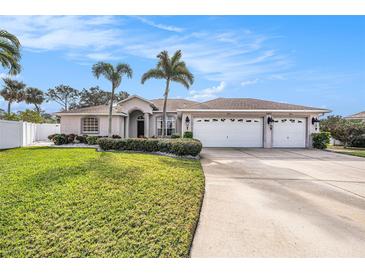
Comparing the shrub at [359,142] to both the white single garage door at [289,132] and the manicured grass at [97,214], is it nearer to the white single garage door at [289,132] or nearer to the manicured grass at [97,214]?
the white single garage door at [289,132]

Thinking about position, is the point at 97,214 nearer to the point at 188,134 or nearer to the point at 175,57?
the point at 188,134

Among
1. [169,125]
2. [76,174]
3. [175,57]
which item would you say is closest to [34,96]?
[169,125]

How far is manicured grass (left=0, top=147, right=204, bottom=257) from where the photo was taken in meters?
3.55

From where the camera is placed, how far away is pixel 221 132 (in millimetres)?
19031

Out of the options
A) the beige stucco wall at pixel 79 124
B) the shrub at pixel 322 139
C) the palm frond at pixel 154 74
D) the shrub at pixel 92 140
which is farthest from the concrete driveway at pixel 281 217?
the beige stucco wall at pixel 79 124

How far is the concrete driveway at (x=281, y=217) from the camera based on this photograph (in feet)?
11.7

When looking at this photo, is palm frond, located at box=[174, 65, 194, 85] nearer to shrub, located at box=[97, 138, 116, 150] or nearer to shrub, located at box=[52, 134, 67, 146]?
shrub, located at box=[97, 138, 116, 150]

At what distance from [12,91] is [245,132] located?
30.8 meters

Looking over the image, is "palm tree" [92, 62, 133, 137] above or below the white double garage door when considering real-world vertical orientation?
above

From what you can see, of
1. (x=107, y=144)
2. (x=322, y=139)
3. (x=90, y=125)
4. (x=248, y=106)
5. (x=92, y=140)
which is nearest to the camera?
(x=107, y=144)

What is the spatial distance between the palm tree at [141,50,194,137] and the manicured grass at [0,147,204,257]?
12393mm

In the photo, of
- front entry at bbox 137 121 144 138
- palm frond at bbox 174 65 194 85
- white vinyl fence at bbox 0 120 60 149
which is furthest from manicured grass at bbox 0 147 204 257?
front entry at bbox 137 121 144 138

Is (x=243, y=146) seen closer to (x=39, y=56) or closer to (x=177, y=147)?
(x=177, y=147)

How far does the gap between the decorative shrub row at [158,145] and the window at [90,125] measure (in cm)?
889
